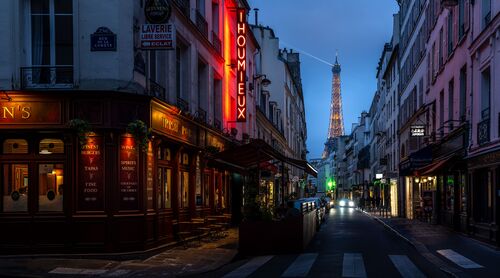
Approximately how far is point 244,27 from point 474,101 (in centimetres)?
1324

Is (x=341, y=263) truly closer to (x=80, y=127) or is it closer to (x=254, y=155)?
(x=80, y=127)

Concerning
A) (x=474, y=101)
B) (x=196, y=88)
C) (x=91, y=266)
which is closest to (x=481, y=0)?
(x=474, y=101)

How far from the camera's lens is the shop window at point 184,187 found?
21.5 m

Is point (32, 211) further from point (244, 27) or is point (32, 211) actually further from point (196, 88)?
point (244, 27)

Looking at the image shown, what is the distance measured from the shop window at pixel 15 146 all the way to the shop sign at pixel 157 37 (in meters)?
3.85

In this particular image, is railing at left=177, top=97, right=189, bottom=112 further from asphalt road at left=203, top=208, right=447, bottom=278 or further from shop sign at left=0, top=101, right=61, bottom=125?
asphalt road at left=203, top=208, right=447, bottom=278

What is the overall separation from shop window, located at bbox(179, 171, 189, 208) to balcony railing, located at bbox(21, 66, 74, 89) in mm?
6250

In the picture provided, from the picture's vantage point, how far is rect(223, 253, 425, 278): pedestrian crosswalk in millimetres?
13302

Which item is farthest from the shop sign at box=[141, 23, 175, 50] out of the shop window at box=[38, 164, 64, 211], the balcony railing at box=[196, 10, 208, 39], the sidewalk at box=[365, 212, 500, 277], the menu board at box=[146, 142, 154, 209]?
the sidewalk at box=[365, 212, 500, 277]

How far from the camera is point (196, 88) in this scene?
23328mm

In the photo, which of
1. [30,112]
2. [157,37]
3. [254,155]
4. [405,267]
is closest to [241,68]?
[254,155]

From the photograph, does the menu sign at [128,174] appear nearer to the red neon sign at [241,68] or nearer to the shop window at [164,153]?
the shop window at [164,153]

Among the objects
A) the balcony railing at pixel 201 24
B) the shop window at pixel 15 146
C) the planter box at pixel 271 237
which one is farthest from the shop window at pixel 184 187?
the shop window at pixel 15 146

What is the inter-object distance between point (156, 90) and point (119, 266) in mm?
5452
